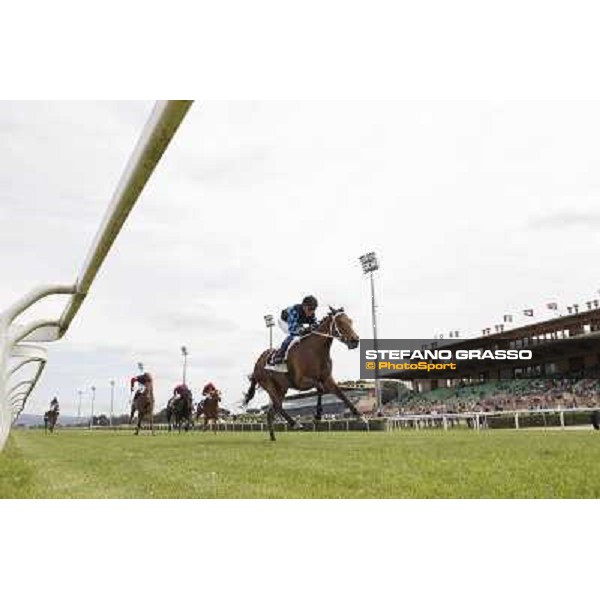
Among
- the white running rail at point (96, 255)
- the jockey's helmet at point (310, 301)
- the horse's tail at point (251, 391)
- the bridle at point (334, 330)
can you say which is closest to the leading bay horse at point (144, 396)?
the horse's tail at point (251, 391)

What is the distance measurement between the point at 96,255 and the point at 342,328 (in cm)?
629

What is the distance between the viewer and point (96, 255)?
3.81 metres

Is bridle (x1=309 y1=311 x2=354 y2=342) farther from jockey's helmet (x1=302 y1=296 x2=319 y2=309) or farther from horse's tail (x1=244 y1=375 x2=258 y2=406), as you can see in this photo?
horse's tail (x1=244 y1=375 x2=258 y2=406)

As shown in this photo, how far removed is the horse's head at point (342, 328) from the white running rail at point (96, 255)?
492 cm

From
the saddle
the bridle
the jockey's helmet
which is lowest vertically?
the saddle

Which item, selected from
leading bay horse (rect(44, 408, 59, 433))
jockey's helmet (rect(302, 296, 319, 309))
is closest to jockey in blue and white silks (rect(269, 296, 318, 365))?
jockey's helmet (rect(302, 296, 319, 309))

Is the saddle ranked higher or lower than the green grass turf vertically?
higher

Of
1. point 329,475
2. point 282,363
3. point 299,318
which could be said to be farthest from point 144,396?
point 329,475

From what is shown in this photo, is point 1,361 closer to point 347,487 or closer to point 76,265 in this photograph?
point 76,265

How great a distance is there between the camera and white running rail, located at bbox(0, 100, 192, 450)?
262cm

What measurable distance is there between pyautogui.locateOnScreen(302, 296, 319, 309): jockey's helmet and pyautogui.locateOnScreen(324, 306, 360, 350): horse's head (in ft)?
1.77

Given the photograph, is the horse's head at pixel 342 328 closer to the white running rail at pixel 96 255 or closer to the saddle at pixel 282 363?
the saddle at pixel 282 363

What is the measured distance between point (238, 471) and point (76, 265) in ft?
7.47
